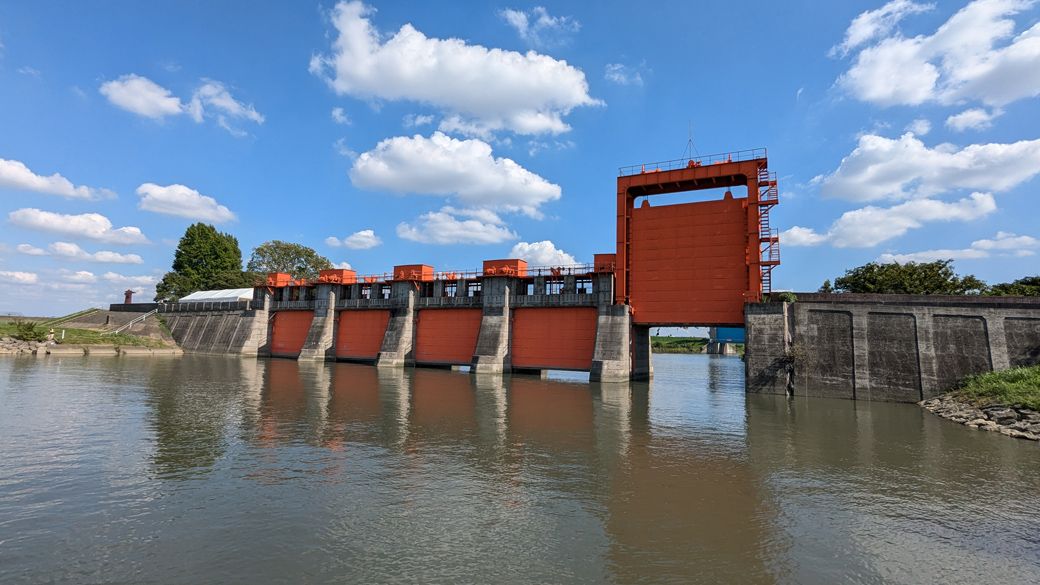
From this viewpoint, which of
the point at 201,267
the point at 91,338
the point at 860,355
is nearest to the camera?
the point at 860,355

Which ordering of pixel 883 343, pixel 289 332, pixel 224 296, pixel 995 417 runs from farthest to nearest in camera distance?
pixel 224 296 < pixel 289 332 < pixel 883 343 < pixel 995 417

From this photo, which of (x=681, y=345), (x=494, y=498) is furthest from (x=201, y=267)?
(x=681, y=345)

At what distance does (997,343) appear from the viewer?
A: 29625 mm

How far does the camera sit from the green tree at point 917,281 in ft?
145

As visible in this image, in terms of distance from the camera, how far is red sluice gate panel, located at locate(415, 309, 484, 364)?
4931 cm

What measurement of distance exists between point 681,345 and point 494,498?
490ft

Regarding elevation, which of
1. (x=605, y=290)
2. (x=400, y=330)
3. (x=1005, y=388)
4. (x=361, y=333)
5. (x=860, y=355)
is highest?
(x=605, y=290)

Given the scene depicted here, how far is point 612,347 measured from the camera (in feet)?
131

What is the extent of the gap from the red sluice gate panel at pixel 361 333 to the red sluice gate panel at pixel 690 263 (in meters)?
29.6

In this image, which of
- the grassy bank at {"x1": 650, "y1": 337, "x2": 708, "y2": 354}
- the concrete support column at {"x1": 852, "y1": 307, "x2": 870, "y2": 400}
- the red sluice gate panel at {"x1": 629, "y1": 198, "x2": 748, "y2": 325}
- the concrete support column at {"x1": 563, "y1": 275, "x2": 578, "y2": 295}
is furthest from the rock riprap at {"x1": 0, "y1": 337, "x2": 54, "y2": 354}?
the grassy bank at {"x1": 650, "y1": 337, "x2": 708, "y2": 354}

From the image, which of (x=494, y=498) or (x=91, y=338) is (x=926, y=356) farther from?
(x=91, y=338)

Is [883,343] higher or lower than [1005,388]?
higher

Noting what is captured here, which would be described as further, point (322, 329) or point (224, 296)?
point (224, 296)

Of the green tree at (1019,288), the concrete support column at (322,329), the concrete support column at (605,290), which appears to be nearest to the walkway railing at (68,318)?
the concrete support column at (322,329)
